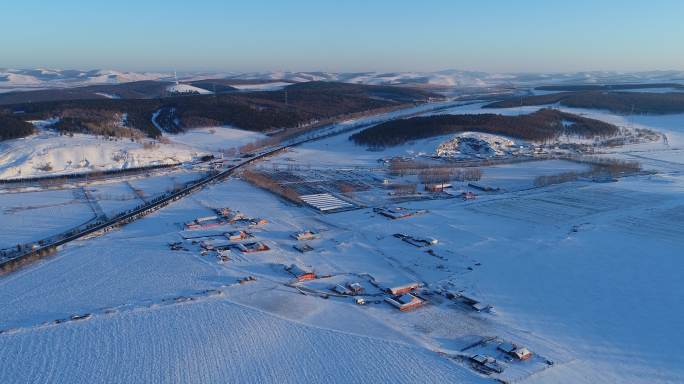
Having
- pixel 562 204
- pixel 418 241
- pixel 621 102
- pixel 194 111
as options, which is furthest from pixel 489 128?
pixel 621 102

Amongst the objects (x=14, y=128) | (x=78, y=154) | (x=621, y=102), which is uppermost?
(x=621, y=102)

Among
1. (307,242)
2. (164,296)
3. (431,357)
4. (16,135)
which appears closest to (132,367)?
(164,296)

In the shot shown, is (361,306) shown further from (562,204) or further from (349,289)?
(562,204)

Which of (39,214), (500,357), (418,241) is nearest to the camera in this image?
(500,357)

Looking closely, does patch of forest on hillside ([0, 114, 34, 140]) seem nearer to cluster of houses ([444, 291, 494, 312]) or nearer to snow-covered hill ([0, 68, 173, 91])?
cluster of houses ([444, 291, 494, 312])

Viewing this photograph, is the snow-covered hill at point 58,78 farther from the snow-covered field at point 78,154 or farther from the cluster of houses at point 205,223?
the cluster of houses at point 205,223

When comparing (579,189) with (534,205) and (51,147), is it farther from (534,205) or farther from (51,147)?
(51,147)

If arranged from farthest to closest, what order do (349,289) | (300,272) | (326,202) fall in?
(326,202), (300,272), (349,289)

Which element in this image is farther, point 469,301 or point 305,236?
point 305,236
